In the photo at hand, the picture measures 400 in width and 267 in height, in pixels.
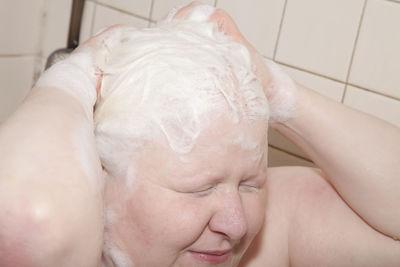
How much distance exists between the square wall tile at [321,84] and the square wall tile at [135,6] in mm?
525

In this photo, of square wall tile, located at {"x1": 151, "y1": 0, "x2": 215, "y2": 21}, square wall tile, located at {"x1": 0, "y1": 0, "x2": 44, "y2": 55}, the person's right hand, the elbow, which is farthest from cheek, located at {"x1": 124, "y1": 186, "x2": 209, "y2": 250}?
square wall tile, located at {"x1": 0, "y1": 0, "x2": 44, "y2": 55}

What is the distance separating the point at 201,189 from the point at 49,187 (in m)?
0.27

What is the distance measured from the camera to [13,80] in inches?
65.9

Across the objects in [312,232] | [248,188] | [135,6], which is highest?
[135,6]

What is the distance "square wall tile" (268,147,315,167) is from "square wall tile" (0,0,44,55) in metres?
0.97

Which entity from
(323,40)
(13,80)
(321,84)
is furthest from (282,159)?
(13,80)

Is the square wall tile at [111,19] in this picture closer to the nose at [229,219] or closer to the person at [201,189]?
the person at [201,189]

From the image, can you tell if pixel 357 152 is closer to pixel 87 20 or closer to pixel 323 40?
pixel 323 40

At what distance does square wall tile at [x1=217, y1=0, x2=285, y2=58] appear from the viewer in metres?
1.28

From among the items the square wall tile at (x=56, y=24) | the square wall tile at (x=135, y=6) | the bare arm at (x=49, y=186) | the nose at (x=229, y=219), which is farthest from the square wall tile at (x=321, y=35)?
the square wall tile at (x=56, y=24)

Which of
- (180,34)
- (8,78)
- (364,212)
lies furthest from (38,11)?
(364,212)

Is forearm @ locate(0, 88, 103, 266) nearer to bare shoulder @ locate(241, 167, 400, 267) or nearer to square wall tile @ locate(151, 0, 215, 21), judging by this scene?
bare shoulder @ locate(241, 167, 400, 267)

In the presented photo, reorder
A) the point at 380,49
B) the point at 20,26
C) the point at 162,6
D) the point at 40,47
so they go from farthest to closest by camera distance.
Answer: the point at 40,47 < the point at 20,26 < the point at 162,6 < the point at 380,49

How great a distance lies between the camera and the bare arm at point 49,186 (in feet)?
1.85
